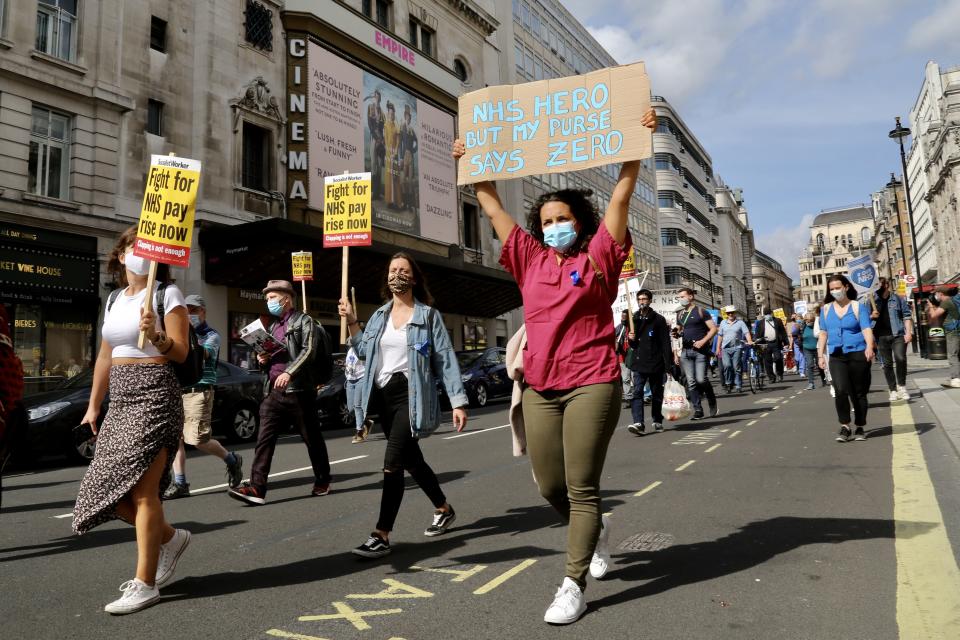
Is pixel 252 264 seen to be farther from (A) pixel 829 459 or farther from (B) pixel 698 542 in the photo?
(B) pixel 698 542

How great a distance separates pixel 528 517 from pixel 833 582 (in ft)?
7.09

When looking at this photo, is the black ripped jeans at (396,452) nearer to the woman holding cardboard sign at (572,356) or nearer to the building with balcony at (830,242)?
the woman holding cardboard sign at (572,356)

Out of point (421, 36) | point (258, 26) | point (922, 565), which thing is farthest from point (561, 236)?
point (421, 36)

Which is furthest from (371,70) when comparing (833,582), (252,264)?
(833,582)

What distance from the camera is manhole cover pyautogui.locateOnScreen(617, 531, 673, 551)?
13.9 ft

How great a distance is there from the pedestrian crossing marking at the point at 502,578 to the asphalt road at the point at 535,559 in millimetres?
20

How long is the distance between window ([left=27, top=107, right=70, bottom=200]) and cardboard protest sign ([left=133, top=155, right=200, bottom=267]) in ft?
50.8

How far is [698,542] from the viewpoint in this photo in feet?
14.1

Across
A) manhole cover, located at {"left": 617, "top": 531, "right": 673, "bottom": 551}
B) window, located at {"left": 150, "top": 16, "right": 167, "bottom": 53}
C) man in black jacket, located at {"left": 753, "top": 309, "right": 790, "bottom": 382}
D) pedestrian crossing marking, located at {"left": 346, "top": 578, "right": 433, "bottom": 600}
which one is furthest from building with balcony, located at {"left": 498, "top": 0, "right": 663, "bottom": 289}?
pedestrian crossing marking, located at {"left": 346, "top": 578, "right": 433, "bottom": 600}

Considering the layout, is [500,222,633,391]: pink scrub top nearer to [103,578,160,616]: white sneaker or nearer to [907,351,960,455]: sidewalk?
[103,578,160,616]: white sneaker

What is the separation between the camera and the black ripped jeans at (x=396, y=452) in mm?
4383

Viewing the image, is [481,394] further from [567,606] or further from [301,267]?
[567,606]

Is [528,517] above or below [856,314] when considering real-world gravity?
below

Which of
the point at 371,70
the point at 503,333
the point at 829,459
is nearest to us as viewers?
the point at 829,459
